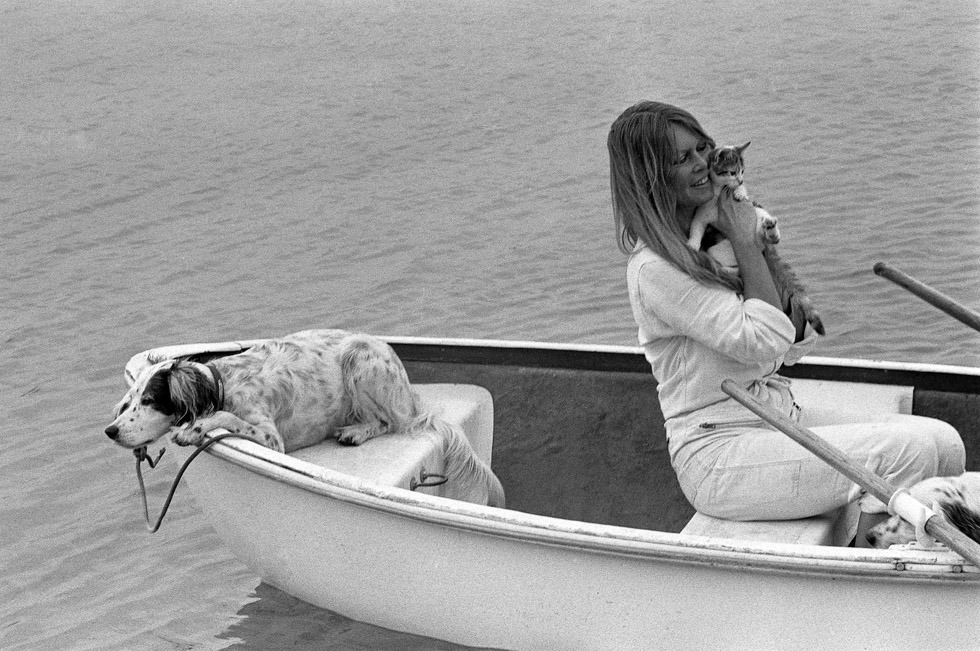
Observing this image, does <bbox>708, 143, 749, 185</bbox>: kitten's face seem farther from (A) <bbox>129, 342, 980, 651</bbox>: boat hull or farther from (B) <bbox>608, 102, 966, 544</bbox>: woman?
(A) <bbox>129, 342, 980, 651</bbox>: boat hull

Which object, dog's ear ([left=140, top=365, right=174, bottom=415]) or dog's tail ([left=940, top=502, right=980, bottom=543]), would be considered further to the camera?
dog's ear ([left=140, top=365, right=174, bottom=415])

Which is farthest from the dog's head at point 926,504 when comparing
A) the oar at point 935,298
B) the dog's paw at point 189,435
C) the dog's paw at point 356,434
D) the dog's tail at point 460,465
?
the dog's paw at point 189,435

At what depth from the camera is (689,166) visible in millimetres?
3932

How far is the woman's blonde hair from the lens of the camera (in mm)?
3914

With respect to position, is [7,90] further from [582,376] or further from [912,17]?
[582,376]

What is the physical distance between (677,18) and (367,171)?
5.42 meters

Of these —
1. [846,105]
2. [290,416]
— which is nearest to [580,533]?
[290,416]

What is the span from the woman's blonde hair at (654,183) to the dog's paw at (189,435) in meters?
1.65

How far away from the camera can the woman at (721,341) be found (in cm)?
388

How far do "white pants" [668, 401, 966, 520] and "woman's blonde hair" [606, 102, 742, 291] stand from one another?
1.51ft

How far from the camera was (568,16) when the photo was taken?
16312mm

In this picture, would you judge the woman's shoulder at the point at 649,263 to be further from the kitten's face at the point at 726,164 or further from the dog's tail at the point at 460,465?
the dog's tail at the point at 460,465

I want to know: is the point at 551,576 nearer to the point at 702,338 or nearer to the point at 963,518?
the point at 702,338

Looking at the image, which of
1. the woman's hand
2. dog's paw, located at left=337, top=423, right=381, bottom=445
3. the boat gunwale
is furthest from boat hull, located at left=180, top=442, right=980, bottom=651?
the woman's hand
